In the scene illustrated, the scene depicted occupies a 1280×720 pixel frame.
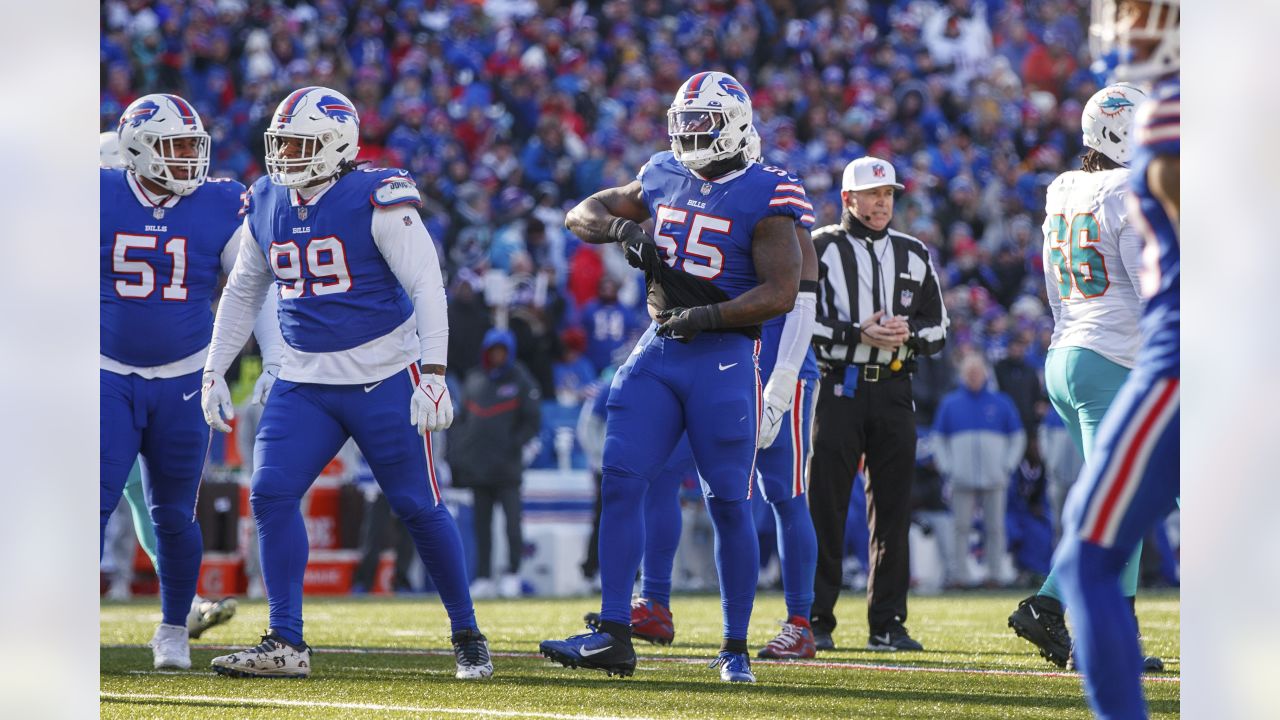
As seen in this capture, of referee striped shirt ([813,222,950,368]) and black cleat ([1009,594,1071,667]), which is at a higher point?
referee striped shirt ([813,222,950,368])

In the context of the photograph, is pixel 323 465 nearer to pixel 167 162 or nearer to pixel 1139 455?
pixel 167 162

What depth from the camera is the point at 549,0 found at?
16547 mm

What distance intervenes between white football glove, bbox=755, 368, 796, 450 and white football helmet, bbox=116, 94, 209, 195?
82.4 inches

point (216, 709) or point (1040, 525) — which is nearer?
point (216, 709)

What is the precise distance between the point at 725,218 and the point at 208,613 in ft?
9.39

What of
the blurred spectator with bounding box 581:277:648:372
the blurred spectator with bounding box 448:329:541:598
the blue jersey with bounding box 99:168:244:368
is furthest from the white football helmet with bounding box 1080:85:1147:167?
the blurred spectator with bounding box 581:277:648:372

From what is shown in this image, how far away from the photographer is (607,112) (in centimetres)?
1528

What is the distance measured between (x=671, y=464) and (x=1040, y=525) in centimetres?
596

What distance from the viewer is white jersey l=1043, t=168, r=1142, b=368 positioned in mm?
5678

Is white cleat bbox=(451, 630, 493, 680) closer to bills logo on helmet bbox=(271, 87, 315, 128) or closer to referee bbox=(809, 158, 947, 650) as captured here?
bills logo on helmet bbox=(271, 87, 315, 128)

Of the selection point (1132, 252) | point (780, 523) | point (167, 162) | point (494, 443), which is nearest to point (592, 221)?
point (167, 162)

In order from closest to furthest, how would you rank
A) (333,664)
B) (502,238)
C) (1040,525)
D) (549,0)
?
1. (333,664)
2. (1040,525)
3. (502,238)
4. (549,0)
